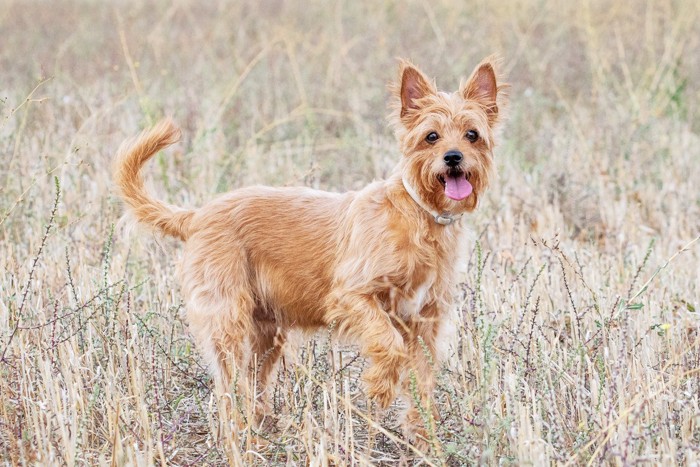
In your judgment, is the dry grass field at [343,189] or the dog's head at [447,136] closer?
the dry grass field at [343,189]

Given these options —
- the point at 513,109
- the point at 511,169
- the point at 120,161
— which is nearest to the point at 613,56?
the point at 513,109

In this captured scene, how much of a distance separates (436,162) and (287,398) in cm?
122

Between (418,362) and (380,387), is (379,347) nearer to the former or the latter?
(380,387)

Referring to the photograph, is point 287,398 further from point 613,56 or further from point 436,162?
point 613,56

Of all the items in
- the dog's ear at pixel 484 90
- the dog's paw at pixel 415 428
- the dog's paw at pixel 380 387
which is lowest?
the dog's paw at pixel 415 428

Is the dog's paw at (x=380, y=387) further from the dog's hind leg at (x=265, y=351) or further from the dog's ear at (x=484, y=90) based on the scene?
the dog's ear at (x=484, y=90)

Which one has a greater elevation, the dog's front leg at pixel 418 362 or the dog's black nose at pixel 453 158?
the dog's black nose at pixel 453 158

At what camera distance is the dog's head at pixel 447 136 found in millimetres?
3672

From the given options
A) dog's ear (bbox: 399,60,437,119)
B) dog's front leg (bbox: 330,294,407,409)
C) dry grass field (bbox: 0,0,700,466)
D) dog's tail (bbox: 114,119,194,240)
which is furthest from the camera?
dog's tail (bbox: 114,119,194,240)

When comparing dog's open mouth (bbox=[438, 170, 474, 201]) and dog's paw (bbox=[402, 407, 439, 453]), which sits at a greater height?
dog's open mouth (bbox=[438, 170, 474, 201])

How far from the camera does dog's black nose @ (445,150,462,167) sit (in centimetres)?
362

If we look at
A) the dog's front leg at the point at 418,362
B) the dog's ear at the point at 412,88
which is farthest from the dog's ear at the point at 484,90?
the dog's front leg at the point at 418,362

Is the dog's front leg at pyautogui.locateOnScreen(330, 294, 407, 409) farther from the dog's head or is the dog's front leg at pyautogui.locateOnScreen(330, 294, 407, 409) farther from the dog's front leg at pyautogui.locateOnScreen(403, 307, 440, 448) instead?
the dog's head

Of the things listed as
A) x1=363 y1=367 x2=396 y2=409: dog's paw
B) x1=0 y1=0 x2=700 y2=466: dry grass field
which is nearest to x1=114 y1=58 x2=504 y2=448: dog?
x1=363 y1=367 x2=396 y2=409: dog's paw
